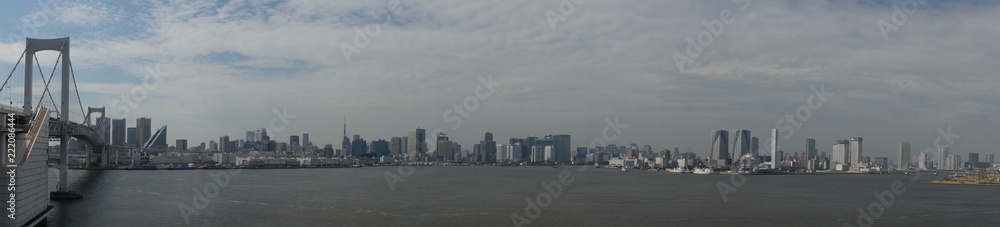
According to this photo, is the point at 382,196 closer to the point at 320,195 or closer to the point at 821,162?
the point at 320,195

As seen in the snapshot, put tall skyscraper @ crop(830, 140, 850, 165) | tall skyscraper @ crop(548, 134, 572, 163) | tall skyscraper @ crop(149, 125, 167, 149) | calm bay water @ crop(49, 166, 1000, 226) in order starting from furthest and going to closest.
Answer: tall skyscraper @ crop(548, 134, 572, 163) < tall skyscraper @ crop(830, 140, 850, 165) < tall skyscraper @ crop(149, 125, 167, 149) < calm bay water @ crop(49, 166, 1000, 226)

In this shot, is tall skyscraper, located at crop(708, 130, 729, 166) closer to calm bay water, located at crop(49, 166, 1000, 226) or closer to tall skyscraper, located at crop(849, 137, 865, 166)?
tall skyscraper, located at crop(849, 137, 865, 166)

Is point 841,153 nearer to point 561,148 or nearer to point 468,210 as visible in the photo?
point 561,148

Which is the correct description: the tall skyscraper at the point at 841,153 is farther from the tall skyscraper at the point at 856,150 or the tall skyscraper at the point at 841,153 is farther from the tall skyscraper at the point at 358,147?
the tall skyscraper at the point at 358,147

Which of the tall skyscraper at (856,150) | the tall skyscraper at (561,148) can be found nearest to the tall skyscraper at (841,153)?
the tall skyscraper at (856,150)

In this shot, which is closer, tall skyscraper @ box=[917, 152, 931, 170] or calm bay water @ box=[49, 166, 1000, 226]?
calm bay water @ box=[49, 166, 1000, 226]

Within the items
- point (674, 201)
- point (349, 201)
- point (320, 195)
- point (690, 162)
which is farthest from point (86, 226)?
point (690, 162)

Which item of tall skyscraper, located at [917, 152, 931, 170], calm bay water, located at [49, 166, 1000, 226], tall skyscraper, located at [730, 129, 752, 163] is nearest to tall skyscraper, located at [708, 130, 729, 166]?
tall skyscraper, located at [730, 129, 752, 163]

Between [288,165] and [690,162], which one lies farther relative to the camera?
[690,162]
